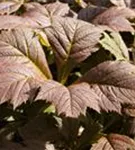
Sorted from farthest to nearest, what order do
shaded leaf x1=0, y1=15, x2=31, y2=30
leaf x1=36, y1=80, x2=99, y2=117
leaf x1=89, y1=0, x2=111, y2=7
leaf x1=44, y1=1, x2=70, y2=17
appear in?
leaf x1=89, y1=0, x2=111, y2=7
leaf x1=44, y1=1, x2=70, y2=17
shaded leaf x1=0, y1=15, x2=31, y2=30
leaf x1=36, y1=80, x2=99, y2=117

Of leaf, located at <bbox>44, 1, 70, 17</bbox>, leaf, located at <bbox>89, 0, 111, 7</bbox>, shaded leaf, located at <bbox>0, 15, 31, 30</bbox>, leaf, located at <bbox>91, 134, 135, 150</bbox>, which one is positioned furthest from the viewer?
leaf, located at <bbox>89, 0, 111, 7</bbox>

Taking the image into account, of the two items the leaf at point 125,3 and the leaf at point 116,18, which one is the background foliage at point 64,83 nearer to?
the leaf at point 116,18

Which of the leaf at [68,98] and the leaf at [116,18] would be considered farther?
the leaf at [116,18]

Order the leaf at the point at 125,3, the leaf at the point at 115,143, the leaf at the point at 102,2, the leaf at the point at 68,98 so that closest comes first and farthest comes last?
the leaf at the point at 68,98 < the leaf at the point at 115,143 < the leaf at the point at 125,3 < the leaf at the point at 102,2

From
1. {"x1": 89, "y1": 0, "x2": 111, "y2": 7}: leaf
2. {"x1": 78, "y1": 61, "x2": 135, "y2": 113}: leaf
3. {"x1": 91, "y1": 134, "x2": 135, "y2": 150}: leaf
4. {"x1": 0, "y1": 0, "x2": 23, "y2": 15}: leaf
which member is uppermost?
{"x1": 0, "y1": 0, "x2": 23, "y2": 15}: leaf

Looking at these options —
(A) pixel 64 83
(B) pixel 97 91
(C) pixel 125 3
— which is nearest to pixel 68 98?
(B) pixel 97 91

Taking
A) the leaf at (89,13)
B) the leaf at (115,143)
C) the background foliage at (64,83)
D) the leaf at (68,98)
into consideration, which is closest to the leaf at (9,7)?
the background foliage at (64,83)

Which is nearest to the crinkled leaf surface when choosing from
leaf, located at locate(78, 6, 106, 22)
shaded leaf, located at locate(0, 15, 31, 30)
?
shaded leaf, located at locate(0, 15, 31, 30)

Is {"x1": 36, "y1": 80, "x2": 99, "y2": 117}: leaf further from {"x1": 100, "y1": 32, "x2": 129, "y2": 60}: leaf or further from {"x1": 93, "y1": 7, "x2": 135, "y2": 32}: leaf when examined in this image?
{"x1": 93, "y1": 7, "x2": 135, "y2": 32}: leaf
